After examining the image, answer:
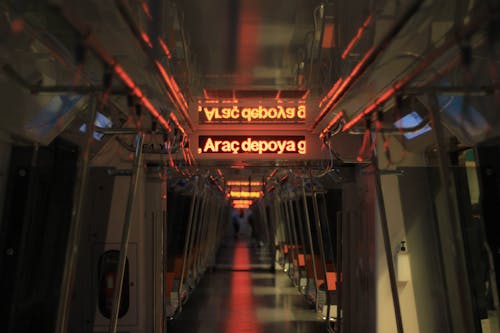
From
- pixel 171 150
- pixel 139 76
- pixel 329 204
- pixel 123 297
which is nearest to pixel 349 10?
pixel 139 76

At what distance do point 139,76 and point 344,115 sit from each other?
164 centimetres

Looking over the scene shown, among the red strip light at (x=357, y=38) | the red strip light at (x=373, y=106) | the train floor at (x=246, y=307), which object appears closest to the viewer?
the red strip light at (x=373, y=106)

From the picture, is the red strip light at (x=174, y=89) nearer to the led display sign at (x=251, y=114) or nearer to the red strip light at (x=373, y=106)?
the led display sign at (x=251, y=114)

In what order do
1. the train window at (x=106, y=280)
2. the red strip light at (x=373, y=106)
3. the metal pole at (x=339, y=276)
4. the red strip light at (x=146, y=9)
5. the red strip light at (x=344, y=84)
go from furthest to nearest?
the metal pole at (x=339, y=276) < the train window at (x=106, y=280) < the red strip light at (x=344, y=84) < the red strip light at (x=146, y=9) < the red strip light at (x=373, y=106)

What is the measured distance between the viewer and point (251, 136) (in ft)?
18.2

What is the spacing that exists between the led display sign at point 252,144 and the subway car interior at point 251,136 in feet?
0.04

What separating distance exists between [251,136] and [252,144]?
0.08 metres

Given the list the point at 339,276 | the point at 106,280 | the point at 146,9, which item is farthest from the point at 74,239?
the point at 339,276

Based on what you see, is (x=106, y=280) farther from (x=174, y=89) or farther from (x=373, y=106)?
(x=373, y=106)

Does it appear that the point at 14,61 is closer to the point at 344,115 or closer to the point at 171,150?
the point at 171,150

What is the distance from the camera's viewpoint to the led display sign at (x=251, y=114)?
5.53m

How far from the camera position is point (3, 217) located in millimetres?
3848

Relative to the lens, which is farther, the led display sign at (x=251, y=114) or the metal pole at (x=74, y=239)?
the led display sign at (x=251, y=114)

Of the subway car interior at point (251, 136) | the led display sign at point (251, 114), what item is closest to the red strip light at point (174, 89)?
the subway car interior at point (251, 136)
